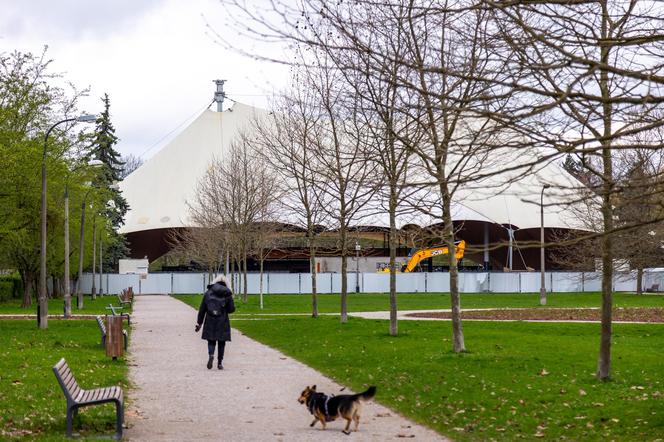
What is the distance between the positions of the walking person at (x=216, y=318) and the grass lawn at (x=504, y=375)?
5.58 feet

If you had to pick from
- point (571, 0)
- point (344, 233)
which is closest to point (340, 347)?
point (344, 233)

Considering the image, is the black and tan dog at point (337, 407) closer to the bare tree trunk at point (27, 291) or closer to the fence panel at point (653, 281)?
the bare tree trunk at point (27, 291)

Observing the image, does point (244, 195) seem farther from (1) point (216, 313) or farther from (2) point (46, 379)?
(2) point (46, 379)

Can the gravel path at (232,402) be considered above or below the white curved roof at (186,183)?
below

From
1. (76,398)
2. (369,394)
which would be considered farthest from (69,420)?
(369,394)

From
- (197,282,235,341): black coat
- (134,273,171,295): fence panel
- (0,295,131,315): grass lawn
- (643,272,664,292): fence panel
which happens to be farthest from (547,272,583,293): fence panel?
(197,282,235,341): black coat

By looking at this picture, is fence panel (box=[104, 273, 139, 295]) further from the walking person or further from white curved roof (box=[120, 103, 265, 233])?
the walking person

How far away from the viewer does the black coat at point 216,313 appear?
16891mm

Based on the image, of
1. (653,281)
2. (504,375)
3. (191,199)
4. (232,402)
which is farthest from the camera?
(191,199)

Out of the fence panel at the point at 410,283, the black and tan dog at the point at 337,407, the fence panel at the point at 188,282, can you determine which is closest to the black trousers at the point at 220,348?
the black and tan dog at the point at 337,407

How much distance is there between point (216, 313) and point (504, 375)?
188 inches

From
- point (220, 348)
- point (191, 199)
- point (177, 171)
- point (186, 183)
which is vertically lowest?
point (220, 348)

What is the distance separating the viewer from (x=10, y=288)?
205ft

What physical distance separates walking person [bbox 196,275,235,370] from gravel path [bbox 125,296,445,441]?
34 cm
